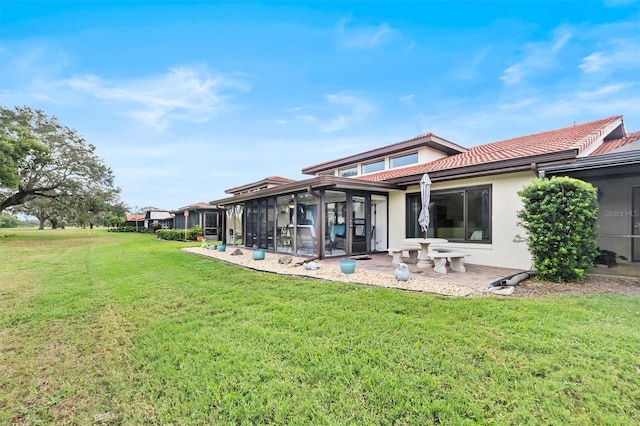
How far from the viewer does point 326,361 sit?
286cm

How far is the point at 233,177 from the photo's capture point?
27.0 metres

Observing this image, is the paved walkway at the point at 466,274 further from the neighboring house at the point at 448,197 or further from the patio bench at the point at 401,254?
the neighboring house at the point at 448,197

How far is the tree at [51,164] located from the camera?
70.7 ft

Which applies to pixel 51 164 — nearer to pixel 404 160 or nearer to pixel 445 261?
pixel 404 160

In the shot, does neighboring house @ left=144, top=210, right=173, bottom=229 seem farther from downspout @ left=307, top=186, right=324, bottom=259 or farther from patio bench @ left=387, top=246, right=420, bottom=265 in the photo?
patio bench @ left=387, top=246, right=420, bottom=265

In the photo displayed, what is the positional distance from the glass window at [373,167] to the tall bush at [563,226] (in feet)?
26.2

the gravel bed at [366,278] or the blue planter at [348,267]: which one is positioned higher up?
the blue planter at [348,267]

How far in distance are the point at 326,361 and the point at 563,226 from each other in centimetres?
565

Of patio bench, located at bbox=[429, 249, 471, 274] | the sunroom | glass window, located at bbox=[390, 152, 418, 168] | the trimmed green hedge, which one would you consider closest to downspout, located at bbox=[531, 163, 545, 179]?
patio bench, located at bbox=[429, 249, 471, 274]

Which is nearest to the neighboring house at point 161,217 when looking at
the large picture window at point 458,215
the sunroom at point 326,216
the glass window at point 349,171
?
the glass window at point 349,171

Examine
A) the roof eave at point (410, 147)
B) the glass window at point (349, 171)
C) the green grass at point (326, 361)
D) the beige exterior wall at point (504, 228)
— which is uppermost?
the roof eave at point (410, 147)

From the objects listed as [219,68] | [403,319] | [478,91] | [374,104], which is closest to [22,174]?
[219,68]

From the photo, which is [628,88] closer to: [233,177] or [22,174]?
[233,177]

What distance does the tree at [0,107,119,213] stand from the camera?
21562mm
